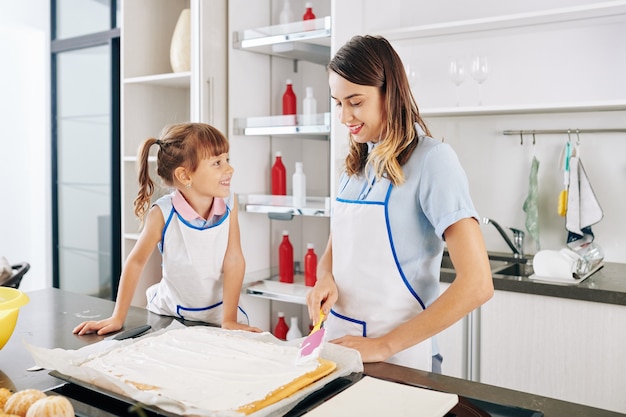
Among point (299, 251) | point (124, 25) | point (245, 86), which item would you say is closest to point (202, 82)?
point (245, 86)

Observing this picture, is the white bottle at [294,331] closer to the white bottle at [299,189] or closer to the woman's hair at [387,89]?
the white bottle at [299,189]

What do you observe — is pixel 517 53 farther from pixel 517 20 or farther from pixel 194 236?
pixel 194 236

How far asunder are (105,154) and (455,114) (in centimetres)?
206

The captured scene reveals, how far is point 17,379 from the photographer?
3.65 ft

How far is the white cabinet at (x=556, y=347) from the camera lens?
1.97 metres

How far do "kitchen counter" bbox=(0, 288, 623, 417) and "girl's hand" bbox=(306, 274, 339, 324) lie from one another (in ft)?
0.70

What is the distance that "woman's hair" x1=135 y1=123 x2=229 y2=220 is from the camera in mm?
1762

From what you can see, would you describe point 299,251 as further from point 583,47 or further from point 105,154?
point 583,47

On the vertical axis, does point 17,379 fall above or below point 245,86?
below

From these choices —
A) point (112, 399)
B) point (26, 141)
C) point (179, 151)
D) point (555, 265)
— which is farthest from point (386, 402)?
point (26, 141)

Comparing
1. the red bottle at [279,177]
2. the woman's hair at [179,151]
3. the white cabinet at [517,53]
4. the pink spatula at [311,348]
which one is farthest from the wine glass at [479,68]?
the pink spatula at [311,348]

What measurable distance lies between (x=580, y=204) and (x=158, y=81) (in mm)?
2088

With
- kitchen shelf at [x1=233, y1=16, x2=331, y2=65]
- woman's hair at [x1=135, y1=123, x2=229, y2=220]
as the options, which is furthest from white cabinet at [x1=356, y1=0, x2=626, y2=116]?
woman's hair at [x1=135, y1=123, x2=229, y2=220]

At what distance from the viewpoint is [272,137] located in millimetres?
3129
